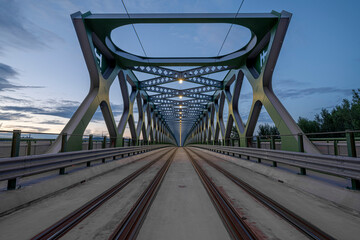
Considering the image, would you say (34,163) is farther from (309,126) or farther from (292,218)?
(309,126)

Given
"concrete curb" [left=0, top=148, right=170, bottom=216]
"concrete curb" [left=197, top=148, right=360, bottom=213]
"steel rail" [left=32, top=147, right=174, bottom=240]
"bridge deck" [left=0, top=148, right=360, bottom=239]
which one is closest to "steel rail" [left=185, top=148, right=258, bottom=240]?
"bridge deck" [left=0, top=148, right=360, bottom=239]

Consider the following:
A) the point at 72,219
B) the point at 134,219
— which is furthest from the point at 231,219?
the point at 72,219

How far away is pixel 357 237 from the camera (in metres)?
2.10

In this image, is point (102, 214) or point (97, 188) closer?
point (102, 214)

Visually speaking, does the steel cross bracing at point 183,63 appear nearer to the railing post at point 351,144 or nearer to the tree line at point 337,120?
the railing post at point 351,144

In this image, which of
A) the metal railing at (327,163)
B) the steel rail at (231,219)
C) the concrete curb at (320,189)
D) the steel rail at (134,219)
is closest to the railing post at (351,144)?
the metal railing at (327,163)

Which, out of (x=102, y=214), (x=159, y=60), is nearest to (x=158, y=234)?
(x=102, y=214)

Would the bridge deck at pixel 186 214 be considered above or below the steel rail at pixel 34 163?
below

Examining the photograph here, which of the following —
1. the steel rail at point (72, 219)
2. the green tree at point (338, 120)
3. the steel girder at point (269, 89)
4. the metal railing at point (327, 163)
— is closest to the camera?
the steel rail at point (72, 219)

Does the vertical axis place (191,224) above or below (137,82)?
below

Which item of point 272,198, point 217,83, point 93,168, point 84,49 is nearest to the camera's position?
point 272,198

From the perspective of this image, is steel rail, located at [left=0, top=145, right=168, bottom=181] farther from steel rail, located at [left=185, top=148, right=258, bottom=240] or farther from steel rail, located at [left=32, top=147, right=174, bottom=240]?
steel rail, located at [left=185, top=148, right=258, bottom=240]

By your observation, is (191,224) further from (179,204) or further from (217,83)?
(217,83)

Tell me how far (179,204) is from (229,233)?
1.25m
